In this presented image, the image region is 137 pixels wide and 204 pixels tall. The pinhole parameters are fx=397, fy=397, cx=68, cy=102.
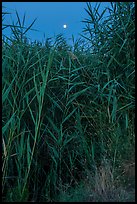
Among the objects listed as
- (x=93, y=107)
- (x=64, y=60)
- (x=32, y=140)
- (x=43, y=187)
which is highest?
(x=64, y=60)

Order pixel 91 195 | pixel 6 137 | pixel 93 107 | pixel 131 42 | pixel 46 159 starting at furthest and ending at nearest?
pixel 131 42
pixel 93 107
pixel 46 159
pixel 6 137
pixel 91 195

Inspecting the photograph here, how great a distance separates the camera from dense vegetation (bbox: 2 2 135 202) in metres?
3.21

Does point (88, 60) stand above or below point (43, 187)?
above

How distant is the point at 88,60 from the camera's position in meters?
4.41

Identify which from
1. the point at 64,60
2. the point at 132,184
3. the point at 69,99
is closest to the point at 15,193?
the point at 132,184

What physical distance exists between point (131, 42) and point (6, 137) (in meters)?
1.76

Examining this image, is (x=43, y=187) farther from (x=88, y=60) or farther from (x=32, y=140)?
(x=88, y=60)

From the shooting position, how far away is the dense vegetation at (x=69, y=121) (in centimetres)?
321

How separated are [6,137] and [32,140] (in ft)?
0.91

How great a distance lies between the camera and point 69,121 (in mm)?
3842

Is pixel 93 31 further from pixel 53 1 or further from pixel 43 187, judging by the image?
pixel 43 187

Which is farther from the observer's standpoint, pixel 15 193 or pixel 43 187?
pixel 43 187

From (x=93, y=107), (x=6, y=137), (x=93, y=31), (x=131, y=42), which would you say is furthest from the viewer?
(x=93, y=31)

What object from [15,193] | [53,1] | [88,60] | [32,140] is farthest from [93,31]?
[15,193]
